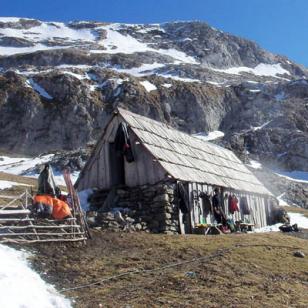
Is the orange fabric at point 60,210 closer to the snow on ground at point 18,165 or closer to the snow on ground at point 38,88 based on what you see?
the snow on ground at point 18,165

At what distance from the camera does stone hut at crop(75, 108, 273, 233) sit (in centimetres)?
2233

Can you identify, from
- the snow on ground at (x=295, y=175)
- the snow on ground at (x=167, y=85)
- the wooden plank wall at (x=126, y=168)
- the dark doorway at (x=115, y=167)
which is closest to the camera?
the wooden plank wall at (x=126, y=168)

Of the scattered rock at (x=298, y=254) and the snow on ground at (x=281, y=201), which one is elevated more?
the snow on ground at (x=281, y=201)

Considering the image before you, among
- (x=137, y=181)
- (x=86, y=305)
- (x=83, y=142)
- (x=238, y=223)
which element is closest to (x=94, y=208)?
(x=137, y=181)

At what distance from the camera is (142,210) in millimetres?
22625

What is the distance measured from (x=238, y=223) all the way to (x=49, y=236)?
1499cm

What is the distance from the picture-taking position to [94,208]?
1006 inches

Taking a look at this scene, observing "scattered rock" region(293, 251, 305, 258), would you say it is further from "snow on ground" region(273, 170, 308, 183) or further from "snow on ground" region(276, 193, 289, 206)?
"snow on ground" region(273, 170, 308, 183)

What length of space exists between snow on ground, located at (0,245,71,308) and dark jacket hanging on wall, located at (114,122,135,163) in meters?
11.5

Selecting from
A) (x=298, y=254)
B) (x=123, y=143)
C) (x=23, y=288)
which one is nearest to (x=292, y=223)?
(x=123, y=143)

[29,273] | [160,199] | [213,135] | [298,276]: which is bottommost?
[298,276]

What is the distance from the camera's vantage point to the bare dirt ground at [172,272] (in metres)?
12.1

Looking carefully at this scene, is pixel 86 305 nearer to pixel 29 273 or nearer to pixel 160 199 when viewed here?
pixel 29 273

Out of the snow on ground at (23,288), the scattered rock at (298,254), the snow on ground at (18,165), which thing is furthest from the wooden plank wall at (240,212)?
the snow on ground at (18,165)
